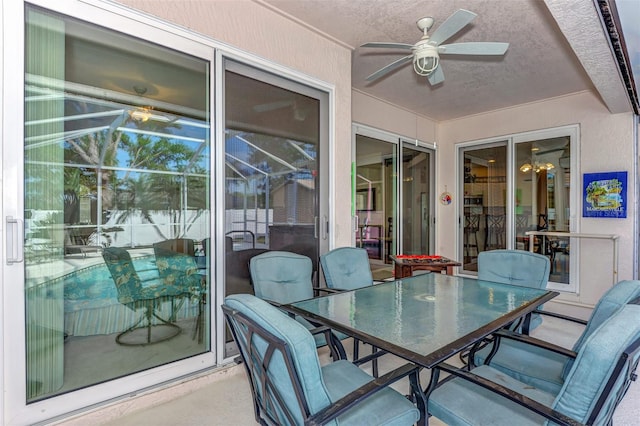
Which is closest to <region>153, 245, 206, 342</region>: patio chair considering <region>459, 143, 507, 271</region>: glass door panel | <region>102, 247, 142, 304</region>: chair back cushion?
<region>102, 247, 142, 304</region>: chair back cushion

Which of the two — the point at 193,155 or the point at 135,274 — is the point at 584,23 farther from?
the point at 135,274

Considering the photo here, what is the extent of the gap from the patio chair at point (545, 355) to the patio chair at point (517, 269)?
53cm

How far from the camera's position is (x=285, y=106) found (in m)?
3.12

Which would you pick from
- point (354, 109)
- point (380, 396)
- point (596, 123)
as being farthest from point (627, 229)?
point (380, 396)

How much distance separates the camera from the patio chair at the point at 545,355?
1.56 meters

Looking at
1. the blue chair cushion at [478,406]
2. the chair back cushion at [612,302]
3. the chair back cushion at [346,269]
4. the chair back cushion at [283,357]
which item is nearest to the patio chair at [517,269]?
the chair back cushion at [612,302]

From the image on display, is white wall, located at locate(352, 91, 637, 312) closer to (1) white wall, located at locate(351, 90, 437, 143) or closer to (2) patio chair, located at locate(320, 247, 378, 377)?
(1) white wall, located at locate(351, 90, 437, 143)

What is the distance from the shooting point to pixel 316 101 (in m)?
3.37

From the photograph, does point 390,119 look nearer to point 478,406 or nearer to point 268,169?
point 268,169

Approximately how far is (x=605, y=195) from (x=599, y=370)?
4.73m

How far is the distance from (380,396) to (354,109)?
4.12 meters

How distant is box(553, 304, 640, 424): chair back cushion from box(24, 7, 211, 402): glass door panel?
226cm

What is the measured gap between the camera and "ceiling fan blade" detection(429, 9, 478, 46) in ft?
6.86

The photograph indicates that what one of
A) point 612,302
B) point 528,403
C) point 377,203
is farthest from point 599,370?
point 377,203
